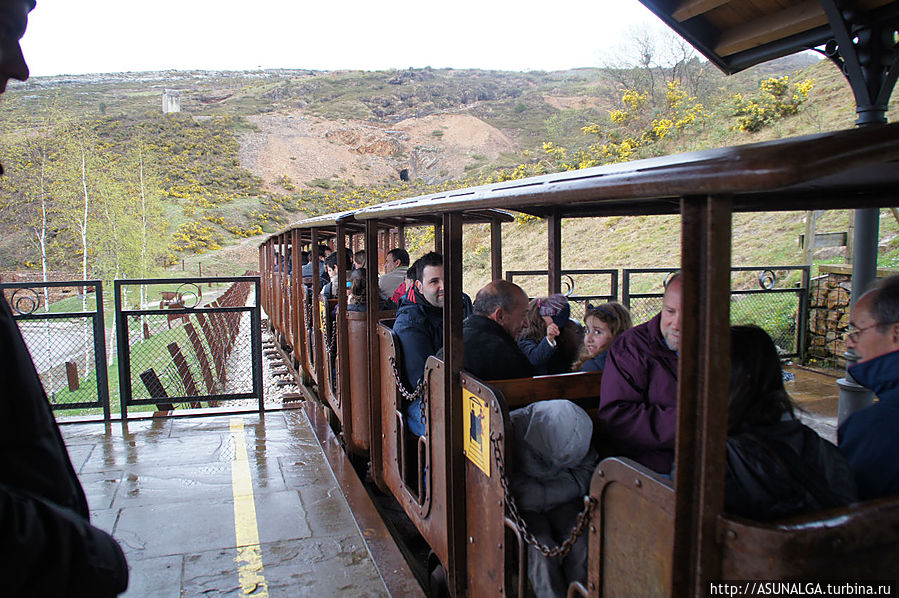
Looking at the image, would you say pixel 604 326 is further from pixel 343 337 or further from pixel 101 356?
pixel 101 356

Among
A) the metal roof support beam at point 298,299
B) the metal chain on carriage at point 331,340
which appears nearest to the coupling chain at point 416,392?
the metal chain on carriage at point 331,340

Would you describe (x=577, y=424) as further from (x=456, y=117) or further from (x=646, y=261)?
(x=456, y=117)

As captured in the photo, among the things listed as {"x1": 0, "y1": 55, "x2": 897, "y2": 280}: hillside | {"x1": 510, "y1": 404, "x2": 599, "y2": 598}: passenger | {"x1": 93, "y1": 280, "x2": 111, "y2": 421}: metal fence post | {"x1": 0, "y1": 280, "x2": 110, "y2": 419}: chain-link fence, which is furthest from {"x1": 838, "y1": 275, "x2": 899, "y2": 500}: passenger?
{"x1": 0, "y1": 55, "x2": 897, "y2": 280}: hillside

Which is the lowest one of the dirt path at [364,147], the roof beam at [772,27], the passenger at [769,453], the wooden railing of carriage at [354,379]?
the wooden railing of carriage at [354,379]

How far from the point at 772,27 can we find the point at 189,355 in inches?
444

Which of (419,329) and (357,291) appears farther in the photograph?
(357,291)

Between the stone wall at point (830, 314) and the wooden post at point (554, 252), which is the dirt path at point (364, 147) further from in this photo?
the wooden post at point (554, 252)

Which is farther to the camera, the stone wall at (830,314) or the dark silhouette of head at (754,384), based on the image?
the stone wall at (830,314)

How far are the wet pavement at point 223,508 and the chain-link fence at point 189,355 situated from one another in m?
0.57

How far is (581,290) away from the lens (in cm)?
1728

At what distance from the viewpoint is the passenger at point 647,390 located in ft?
7.48

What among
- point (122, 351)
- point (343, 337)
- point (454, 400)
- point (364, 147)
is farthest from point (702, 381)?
point (364, 147)

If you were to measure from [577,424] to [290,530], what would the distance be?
102 inches

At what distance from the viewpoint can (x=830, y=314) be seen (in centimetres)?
807
